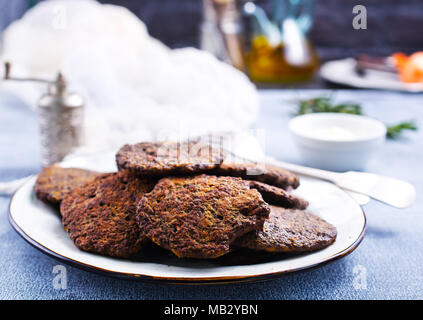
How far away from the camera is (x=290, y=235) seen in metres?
0.84

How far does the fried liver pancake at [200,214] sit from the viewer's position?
79 centimetres

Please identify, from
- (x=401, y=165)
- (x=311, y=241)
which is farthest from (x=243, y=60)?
(x=311, y=241)

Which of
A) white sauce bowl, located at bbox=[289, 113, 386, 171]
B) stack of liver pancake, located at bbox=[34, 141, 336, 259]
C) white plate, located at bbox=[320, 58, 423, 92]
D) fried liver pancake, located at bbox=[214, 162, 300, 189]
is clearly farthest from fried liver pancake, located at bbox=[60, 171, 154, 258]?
white plate, located at bbox=[320, 58, 423, 92]

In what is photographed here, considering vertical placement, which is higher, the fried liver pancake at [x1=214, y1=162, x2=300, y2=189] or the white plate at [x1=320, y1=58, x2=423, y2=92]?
the white plate at [x1=320, y1=58, x2=423, y2=92]

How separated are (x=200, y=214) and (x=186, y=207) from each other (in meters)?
0.03

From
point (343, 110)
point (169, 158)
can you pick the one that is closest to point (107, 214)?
point (169, 158)

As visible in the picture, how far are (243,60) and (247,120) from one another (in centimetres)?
111

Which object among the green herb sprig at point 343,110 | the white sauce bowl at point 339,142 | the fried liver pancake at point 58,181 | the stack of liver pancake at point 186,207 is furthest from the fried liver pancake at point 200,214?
the green herb sprig at point 343,110

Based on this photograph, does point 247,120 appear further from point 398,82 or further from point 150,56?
point 398,82

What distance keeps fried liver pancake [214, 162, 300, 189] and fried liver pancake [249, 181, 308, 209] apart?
3cm

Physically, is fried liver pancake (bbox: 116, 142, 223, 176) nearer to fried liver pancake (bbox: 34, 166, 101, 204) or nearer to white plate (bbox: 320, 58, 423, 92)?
fried liver pancake (bbox: 34, 166, 101, 204)

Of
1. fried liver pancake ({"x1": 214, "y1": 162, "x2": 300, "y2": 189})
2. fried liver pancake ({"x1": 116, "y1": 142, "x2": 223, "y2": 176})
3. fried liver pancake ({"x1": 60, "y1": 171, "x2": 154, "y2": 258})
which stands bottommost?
fried liver pancake ({"x1": 60, "y1": 171, "x2": 154, "y2": 258})

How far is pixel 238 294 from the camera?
2.73ft

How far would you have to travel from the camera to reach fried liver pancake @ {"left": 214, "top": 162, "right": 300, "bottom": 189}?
0.95 meters
